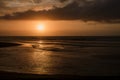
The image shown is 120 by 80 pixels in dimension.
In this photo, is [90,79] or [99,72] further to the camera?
[99,72]

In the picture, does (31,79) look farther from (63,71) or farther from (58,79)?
(63,71)

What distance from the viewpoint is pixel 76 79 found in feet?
59.2

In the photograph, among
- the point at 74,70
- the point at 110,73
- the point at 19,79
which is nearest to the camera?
the point at 19,79

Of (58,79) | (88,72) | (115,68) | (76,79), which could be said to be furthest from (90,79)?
(115,68)

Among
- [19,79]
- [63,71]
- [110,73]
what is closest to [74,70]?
[63,71]

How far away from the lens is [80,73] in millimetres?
21500

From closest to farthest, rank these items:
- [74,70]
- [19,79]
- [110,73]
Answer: [19,79] → [110,73] → [74,70]

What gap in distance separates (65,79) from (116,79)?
133 inches

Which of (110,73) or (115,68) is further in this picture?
(115,68)

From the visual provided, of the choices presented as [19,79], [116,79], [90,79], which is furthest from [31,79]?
[116,79]

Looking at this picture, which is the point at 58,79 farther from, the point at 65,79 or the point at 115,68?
the point at 115,68

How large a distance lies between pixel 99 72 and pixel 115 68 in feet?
9.02

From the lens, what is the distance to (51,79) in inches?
701

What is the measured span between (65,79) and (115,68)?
7754 mm
